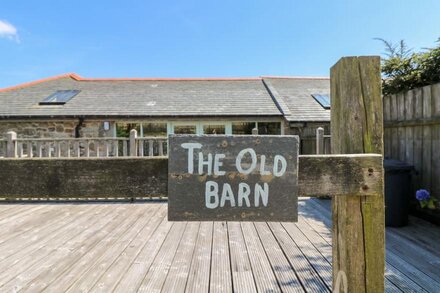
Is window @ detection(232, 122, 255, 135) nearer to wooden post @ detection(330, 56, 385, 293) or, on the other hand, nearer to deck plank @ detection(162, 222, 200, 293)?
deck plank @ detection(162, 222, 200, 293)

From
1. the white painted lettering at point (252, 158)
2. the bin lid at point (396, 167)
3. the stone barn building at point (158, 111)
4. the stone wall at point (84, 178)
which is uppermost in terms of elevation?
the stone barn building at point (158, 111)

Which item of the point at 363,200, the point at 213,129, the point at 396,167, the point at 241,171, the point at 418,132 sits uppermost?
the point at 213,129

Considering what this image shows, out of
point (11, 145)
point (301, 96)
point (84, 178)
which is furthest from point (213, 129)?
point (84, 178)

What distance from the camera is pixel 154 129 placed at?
1212cm

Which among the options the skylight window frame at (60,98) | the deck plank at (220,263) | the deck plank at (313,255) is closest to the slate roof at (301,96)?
the deck plank at (313,255)

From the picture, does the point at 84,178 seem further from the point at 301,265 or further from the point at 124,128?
the point at 124,128

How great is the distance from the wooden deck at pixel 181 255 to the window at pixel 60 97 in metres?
9.12

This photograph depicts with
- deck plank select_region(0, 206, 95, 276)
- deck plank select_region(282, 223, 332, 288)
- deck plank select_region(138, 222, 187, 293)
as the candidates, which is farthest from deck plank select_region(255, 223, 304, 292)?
deck plank select_region(0, 206, 95, 276)

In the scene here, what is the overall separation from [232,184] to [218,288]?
1.61 metres

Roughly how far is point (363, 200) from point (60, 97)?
1427 cm

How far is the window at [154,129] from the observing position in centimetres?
1209

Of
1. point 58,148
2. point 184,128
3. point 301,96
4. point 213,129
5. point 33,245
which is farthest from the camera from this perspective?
point 301,96

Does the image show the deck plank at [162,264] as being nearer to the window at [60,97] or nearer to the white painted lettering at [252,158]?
the white painted lettering at [252,158]

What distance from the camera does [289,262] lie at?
2.84 meters
